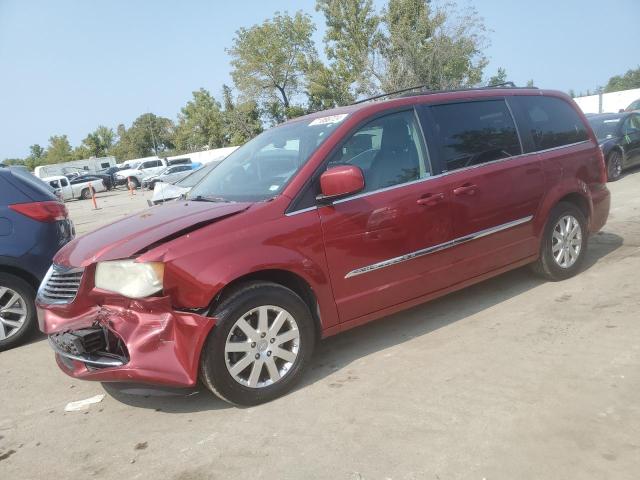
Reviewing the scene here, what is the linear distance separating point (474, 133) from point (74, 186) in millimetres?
35846

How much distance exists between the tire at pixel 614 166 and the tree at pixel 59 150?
92.0 m

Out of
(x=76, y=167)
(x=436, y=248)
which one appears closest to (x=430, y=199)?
(x=436, y=248)

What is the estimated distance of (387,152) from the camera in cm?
399

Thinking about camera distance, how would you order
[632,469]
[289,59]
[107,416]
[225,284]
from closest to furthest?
[632,469] → [225,284] → [107,416] → [289,59]

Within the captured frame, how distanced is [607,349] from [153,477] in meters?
2.97

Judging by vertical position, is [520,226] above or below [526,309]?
above

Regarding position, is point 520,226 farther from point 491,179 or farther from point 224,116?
point 224,116

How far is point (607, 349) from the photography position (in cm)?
361

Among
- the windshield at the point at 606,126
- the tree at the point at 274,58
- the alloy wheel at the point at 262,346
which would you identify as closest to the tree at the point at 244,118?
the tree at the point at 274,58

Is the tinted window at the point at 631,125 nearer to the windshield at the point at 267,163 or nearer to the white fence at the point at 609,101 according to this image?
the windshield at the point at 267,163

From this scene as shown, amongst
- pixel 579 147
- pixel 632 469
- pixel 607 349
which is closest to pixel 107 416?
pixel 632 469

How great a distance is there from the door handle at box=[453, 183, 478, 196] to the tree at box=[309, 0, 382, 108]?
99.8ft

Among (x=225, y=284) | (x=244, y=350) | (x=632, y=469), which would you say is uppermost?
(x=225, y=284)

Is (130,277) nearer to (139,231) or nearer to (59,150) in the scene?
(139,231)
